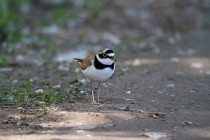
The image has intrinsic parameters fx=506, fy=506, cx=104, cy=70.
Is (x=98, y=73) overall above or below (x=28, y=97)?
above

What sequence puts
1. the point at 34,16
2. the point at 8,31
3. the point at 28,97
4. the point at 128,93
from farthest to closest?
1. the point at 34,16
2. the point at 8,31
3. the point at 128,93
4. the point at 28,97

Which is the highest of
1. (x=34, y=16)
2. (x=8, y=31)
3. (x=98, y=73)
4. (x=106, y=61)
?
(x=34, y=16)

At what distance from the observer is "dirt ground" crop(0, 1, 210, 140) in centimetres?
503

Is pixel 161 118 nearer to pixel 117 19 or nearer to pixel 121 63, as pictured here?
pixel 121 63

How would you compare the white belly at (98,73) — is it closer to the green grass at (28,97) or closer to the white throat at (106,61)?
the white throat at (106,61)

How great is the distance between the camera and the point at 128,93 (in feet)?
22.2

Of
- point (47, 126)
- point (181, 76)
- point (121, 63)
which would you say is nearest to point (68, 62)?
point (121, 63)

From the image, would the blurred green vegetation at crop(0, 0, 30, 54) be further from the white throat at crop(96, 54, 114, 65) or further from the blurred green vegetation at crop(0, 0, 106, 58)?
the white throat at crop(96, 54, 114, 65)

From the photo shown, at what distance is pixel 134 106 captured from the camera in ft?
19.6

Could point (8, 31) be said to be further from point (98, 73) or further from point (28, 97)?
point (98, 73)

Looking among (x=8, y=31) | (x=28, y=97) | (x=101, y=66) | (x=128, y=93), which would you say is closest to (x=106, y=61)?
(x=101, y=66)

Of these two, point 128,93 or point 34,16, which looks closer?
point 128,93

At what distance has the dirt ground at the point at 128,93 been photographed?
503cm

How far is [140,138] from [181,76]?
3322mm
